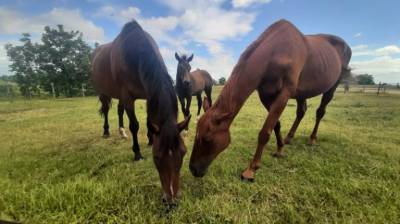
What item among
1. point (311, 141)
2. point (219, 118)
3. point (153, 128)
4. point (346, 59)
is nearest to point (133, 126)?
point (153, 128)

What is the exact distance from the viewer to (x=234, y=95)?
2.61 metres

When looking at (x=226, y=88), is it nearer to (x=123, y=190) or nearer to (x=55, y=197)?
(x=123, y=190)

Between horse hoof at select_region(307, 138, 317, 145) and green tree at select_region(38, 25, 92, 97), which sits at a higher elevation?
green tree at select_region(38, 25, 92, 97)

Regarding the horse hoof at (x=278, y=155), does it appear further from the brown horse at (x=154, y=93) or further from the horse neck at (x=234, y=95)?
the brown horse at (x=154, y=93)

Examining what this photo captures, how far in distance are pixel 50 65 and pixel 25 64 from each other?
292 centimetres

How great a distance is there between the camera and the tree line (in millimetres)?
28438

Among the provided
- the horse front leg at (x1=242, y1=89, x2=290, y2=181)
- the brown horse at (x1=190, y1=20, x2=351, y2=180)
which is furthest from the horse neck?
the horse front leg at (x1=242, y1=89, x2=290, y2=181)

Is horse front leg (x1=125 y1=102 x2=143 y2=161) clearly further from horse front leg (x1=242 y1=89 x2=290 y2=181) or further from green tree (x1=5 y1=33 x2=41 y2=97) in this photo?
green tree (x1=5 y1=33 x2=41 y2=97)

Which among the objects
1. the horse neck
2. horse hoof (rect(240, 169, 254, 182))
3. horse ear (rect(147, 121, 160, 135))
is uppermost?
the horse neck

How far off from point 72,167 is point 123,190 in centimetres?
158

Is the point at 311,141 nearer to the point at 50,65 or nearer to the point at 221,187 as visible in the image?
the point at 221,187

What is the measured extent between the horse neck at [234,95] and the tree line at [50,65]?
1198 inches

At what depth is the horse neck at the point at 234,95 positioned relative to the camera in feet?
8.36

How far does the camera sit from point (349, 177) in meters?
2.78
